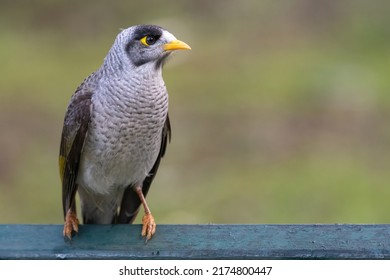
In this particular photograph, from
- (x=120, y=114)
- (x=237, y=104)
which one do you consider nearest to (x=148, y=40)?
(x=120, y=114)

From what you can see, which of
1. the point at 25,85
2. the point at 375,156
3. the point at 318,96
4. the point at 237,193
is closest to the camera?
the point at 237,193

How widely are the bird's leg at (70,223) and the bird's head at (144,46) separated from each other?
83cm

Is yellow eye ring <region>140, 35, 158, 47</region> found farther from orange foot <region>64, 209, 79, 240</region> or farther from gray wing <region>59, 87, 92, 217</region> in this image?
orange foot <region>64, 209, 79, 240</region>

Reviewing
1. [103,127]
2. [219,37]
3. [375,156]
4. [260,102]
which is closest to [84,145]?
[103,127]

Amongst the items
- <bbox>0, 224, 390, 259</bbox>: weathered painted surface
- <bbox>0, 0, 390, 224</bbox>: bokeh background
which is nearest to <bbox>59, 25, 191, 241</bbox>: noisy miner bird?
<bbox>0, 224, 390, 259</bbox>: weathered painted surface

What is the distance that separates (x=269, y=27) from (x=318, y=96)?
9.07ft

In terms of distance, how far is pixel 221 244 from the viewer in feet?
16.2

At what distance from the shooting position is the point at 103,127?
18.2 ft

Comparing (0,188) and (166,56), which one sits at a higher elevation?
(166,56)

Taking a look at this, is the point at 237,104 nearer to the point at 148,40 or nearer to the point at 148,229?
the point at 148,40

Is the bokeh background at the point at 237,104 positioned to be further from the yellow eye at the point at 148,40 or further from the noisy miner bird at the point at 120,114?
the yellow eye at the point at 148,40

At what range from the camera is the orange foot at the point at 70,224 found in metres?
5.28

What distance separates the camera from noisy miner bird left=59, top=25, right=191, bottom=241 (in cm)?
550

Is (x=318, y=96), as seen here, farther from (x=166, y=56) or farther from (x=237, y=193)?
(x=166, y=56)
